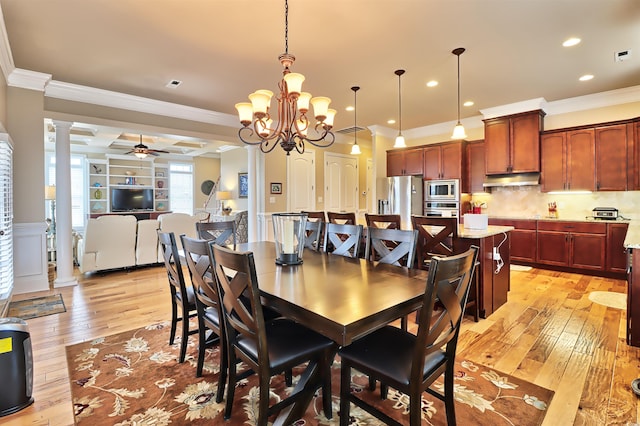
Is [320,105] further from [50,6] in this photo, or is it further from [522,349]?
[522,349]

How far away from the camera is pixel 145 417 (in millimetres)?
1748

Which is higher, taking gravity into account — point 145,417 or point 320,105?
point 320,105

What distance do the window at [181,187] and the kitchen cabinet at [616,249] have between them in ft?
32.6

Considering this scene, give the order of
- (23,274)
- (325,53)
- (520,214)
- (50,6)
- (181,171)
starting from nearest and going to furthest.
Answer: (50,6), (325,53), (23,274), (520,214), (181,171)

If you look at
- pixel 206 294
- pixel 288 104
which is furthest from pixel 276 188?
pixel 206 294

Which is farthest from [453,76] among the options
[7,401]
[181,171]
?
[181,171]

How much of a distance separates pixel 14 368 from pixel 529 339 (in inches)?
145

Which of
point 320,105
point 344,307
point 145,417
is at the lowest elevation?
point 145,417

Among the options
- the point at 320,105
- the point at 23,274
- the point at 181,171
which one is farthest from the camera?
the point at 181,171

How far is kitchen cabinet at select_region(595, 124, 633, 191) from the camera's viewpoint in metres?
4.45

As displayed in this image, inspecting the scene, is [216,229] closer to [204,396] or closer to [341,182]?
[204,396]

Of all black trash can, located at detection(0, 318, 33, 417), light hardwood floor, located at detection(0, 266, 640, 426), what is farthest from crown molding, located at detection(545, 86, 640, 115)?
black trash can, located at detection(0, 318, 33, 417)

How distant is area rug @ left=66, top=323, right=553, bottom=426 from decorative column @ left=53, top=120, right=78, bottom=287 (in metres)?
2.46

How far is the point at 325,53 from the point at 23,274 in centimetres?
455
